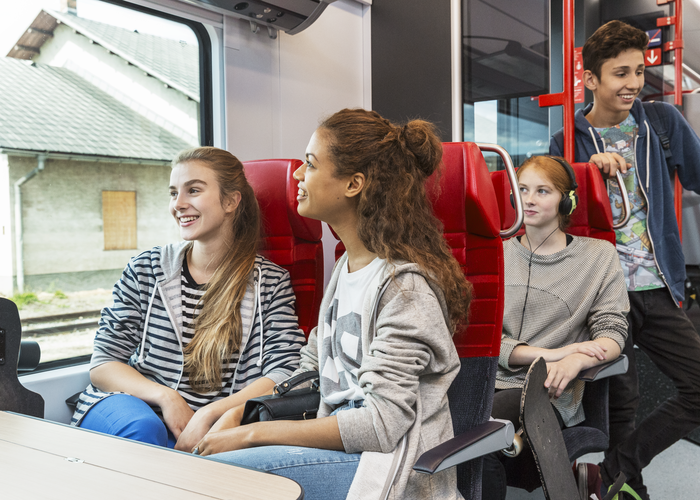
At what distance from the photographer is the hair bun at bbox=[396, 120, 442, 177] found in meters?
1.32

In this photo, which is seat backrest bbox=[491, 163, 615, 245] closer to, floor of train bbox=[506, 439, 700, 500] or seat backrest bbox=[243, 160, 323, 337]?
seat backrest bbox=[243, 160, 323, 337]

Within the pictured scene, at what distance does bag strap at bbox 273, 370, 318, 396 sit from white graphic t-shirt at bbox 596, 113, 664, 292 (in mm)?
1430

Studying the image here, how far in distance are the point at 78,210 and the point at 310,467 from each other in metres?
1.54

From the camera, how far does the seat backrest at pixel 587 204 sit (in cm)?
214

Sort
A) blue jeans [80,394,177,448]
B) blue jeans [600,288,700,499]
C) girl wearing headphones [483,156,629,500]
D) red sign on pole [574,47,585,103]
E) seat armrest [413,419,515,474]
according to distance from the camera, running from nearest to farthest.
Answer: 1. seat armrest [413,419,515,474]
2. blue jeans [80,394,177,448]
3. girl wearing headphones [483,156,629,500]
4. blue jeans [600,288,700,499]
5. red sign on pole [574,47,585,103]

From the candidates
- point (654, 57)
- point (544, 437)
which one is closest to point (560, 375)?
point (544, 437)

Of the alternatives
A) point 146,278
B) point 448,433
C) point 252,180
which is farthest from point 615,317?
point 146,278

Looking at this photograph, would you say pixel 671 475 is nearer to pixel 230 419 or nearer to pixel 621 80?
pixel 621 80

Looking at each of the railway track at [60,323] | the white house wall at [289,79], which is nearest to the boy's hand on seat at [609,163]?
the white house wall at [289,79]

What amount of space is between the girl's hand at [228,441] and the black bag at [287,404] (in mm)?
154

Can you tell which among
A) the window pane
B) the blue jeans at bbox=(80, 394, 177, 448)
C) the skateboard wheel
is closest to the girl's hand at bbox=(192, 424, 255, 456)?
the blue jeans at bbox=(80, 394, 177, 448)

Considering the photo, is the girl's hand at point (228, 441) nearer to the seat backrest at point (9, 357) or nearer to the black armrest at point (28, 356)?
the seat backrest at point (9, 357)

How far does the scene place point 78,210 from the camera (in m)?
2.20

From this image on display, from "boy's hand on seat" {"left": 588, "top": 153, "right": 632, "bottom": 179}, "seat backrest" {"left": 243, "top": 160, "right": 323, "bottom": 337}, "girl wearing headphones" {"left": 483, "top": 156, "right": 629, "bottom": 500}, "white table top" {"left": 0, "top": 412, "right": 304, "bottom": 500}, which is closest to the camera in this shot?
"white table top" {"left": 0, "top": 412, "right": 304, "bottom": 500}
